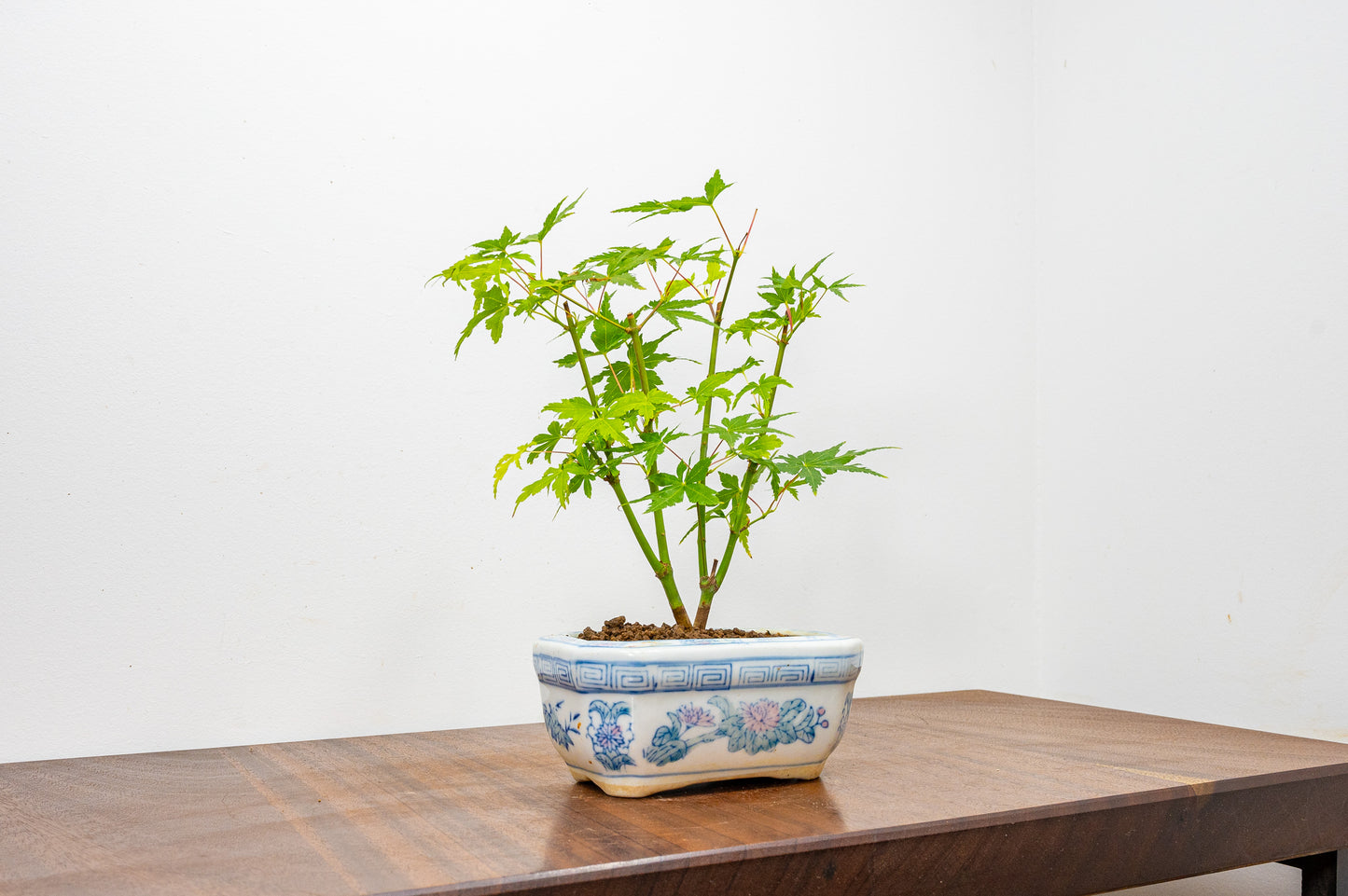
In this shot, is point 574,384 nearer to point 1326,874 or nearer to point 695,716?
point 695,716

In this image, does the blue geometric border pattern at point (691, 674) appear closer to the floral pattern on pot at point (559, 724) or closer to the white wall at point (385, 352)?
the floral pattern on pot at point (559, 724)

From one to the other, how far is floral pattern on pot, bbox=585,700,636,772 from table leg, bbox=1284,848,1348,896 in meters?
0.56

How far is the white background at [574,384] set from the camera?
3.22ft

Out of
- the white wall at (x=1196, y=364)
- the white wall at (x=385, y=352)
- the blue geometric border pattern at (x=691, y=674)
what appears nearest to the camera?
the blue geometric border pattern at (x=691, y=674)

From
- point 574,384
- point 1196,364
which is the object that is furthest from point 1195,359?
point 574,384

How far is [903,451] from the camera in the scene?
1.40 meters

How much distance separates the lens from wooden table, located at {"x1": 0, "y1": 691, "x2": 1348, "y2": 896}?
57cm

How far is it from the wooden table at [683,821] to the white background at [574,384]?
0.17 metres

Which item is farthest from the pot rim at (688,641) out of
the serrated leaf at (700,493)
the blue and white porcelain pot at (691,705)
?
the serrated leaf at (700,493)

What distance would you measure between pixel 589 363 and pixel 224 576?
0.45 meters

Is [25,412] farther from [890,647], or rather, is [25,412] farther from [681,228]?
[890,647]

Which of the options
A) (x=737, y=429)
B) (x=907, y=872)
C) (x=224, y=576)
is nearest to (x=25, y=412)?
(x=224, y=576)

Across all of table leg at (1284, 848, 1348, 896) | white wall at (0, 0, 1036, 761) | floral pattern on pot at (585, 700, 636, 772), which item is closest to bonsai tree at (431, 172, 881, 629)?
floral pattern on pot at (585, 700, 636, 772)

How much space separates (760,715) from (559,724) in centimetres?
15
